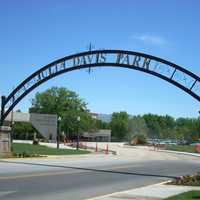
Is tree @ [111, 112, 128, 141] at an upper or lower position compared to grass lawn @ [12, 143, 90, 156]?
upper

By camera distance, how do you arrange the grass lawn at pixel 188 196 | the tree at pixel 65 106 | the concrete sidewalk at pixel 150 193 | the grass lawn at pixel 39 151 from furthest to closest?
the tree at pixel 65 106
the grass lawn at pixel 39 151
the concrete sidewalk at pixel 150 193
the grass lawn at pixel 188 196

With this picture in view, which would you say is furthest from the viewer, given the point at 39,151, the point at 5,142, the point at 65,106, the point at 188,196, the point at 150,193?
the point at 65,106

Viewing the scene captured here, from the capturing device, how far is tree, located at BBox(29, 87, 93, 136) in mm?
116625

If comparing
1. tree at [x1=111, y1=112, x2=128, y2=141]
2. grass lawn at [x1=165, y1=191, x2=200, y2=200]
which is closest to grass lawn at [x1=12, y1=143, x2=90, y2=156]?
grass lawn at [x1=165, y1=191, x2=200, y2=200]

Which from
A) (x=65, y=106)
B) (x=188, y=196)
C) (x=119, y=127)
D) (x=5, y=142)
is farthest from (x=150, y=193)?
(x=119, y=127)

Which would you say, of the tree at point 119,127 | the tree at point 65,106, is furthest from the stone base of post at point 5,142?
the tree at point 119,127

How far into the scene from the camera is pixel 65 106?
12262cm

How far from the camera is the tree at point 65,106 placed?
116625mm

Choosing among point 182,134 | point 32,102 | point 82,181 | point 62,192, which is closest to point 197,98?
point 82,181

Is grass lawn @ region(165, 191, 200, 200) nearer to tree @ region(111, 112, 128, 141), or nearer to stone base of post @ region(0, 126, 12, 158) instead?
stone base of post @ region(0, 126, 12, 158)

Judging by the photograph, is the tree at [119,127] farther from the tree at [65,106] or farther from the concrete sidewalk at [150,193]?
the concrete sidewalk at [150,193]

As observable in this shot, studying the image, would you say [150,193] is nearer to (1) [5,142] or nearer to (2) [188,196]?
(2) [188,196]

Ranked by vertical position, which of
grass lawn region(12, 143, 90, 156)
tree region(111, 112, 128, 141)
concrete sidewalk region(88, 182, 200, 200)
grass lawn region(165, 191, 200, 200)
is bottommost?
concrete sidewalk region(88, 182, 200, 200)

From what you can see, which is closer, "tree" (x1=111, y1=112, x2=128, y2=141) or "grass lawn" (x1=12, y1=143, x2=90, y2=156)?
"grass lawn" (x1=12, y1=143, x2=90, y2=156)
